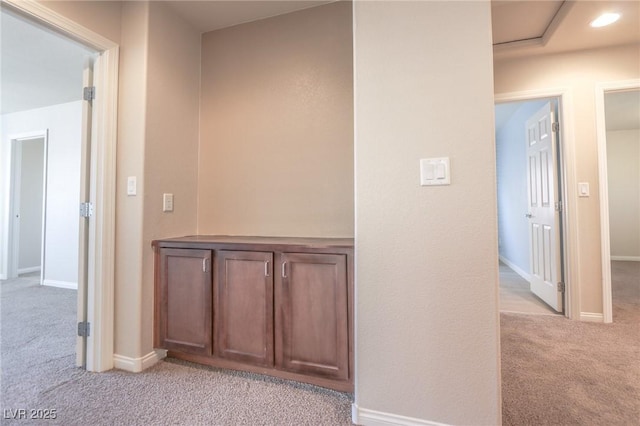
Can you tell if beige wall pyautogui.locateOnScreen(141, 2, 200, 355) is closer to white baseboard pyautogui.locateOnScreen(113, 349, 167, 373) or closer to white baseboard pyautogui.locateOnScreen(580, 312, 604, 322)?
white baseboard pyautogui.locateOnScreen(113, 349, 167, 373)

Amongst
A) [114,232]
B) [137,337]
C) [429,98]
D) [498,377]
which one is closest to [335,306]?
[498,377]

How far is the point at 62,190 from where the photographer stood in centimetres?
412

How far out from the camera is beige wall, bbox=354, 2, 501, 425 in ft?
4.18

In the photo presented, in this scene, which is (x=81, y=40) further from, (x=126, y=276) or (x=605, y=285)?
(x=605, y=285)

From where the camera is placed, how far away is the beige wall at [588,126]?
269cm

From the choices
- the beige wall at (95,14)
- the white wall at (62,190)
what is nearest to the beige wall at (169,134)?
the beige wall at (95,14)

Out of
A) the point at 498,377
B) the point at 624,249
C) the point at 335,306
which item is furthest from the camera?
the point at 624,249

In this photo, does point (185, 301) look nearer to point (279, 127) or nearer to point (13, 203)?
point (279, 127)

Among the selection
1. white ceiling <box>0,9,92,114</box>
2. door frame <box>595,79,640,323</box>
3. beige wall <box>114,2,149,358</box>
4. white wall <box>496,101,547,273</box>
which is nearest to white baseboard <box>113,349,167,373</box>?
beige wall <box>114,2,149,358</box>

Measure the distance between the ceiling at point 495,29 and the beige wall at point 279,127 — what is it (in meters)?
0.17

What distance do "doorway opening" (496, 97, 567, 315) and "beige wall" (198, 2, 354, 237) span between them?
2.00 meters

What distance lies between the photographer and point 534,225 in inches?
137

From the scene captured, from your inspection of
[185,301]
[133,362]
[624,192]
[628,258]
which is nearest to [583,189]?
[185,301]

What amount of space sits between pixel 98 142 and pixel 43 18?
683 millimetres
